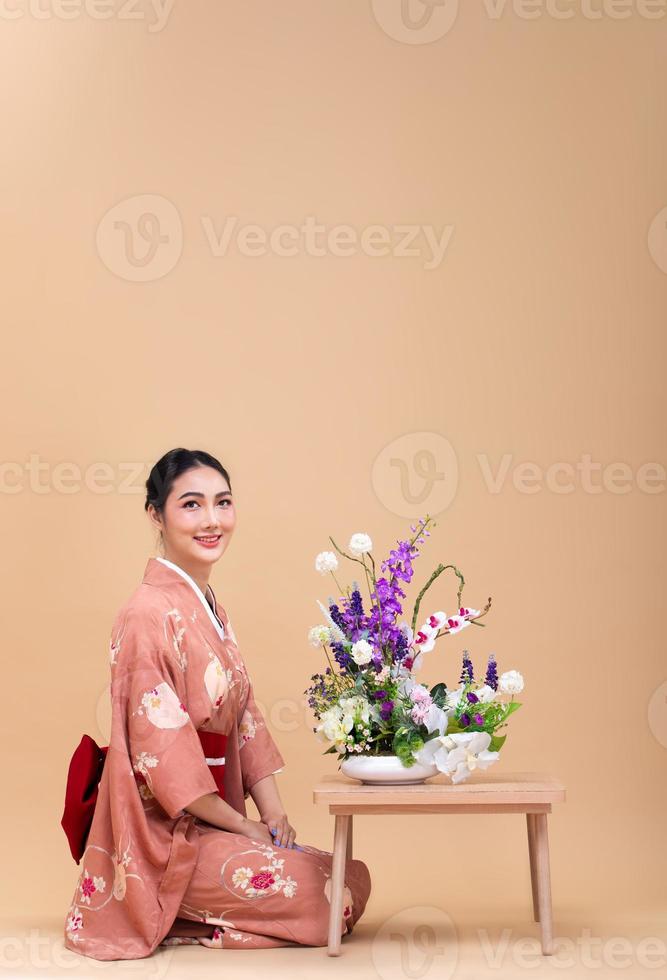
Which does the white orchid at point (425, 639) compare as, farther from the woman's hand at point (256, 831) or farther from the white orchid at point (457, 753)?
the woman's hand at point (256, 831)

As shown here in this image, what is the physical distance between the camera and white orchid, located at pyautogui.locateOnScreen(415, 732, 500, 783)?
3668 millimetres

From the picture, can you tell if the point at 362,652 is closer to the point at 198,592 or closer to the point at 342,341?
Result: the point at 198,592

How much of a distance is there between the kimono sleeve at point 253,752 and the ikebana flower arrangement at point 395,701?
1.29 ft

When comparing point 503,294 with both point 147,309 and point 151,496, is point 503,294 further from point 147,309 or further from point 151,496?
point 151,496

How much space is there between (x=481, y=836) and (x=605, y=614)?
3.19ft

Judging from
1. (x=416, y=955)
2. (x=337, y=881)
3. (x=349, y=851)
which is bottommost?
(x=416, y=955)

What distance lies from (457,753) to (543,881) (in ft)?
1.23

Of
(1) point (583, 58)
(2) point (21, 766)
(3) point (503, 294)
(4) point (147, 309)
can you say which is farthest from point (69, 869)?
(1) point (583, 58)

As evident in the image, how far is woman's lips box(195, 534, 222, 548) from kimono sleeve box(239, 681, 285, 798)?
447 mm

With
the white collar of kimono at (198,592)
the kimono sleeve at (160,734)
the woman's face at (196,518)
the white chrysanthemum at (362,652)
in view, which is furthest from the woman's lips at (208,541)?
the white chrysanthemum at (362,652)

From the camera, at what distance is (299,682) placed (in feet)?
17.6

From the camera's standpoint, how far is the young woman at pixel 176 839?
12.2 ft

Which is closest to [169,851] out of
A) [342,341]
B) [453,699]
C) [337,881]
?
[337,881]

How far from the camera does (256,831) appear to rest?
154 inches
